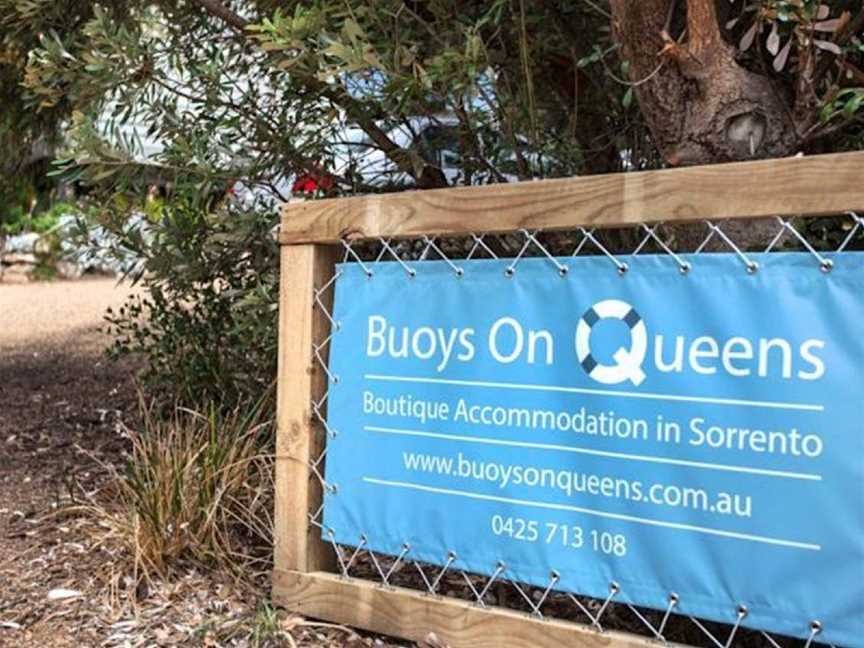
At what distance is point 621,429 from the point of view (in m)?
2.55

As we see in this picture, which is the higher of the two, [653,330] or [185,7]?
[185,7]

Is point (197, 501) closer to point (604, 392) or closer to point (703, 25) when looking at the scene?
point (604, 392)

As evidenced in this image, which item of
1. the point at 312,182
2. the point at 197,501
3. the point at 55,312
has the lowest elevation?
the point at 197,501

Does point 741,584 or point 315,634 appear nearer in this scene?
point 741,584

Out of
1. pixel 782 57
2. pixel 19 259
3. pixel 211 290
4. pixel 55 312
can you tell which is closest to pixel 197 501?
pixel 211 290

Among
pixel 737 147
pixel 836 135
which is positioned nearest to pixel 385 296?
pixel 737 147

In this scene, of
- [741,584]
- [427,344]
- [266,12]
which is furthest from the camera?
[266,12]

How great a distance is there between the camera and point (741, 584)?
7.82 ft

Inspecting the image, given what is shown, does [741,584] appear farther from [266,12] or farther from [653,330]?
[266,12]

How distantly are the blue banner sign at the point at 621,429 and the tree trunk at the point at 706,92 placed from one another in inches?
26.1

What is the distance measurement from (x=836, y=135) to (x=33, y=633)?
296 centimetres

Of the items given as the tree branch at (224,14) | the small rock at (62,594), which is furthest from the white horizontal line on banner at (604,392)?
the tree branch at (224,14)

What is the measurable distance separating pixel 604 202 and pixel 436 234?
553mm

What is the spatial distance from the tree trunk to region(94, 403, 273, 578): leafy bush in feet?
6.39
